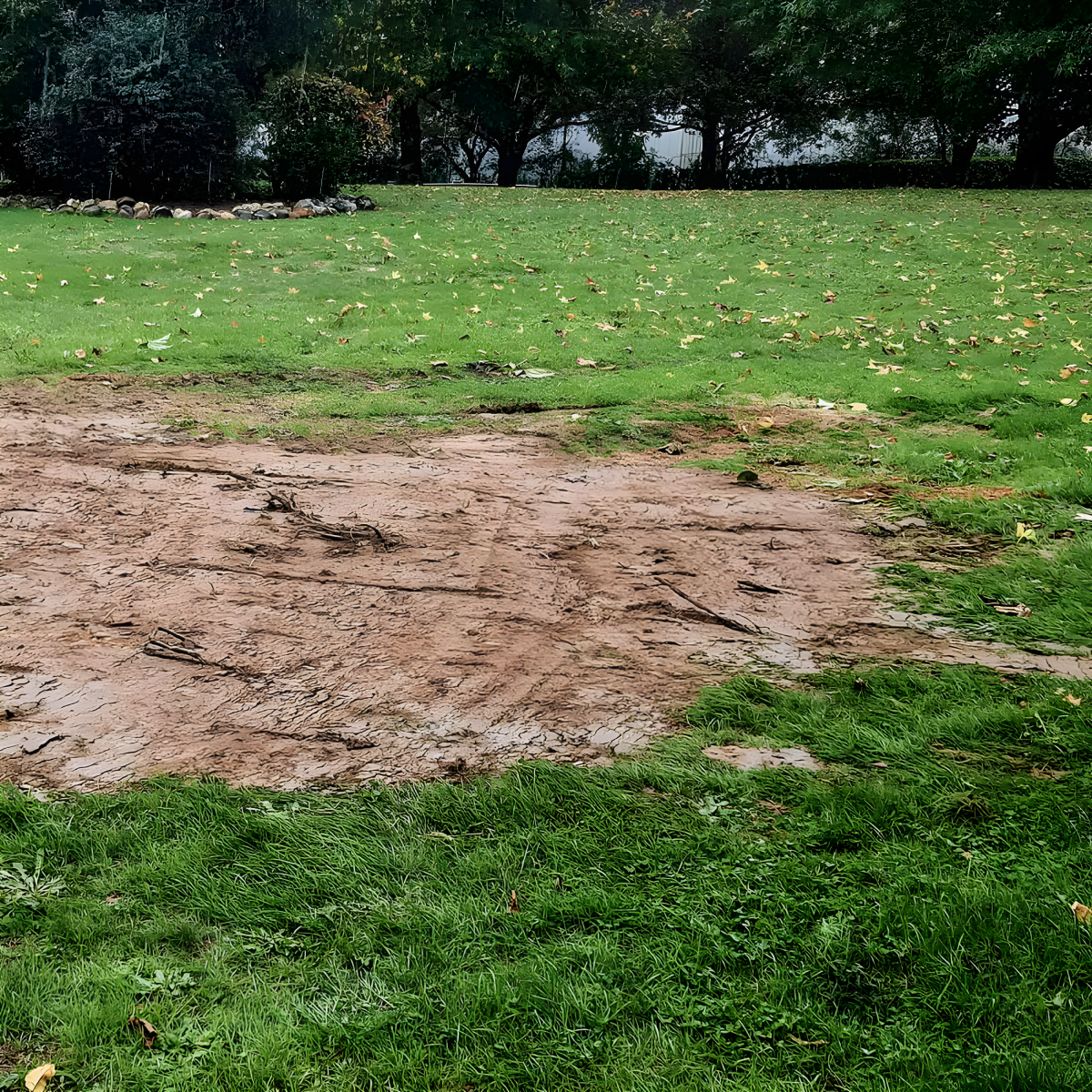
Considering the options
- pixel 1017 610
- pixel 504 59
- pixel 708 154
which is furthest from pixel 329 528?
pixel 708 154

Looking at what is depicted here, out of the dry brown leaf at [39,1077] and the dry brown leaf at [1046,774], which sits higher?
the dry brown leaf at [1046,774]

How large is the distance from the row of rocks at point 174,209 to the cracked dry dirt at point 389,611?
40.9 ft

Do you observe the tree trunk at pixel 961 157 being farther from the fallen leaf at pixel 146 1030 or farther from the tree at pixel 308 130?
the fallen leaf at pixel 146 1030

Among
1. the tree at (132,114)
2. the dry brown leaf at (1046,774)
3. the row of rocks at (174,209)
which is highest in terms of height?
Answer: the tree at (132,114)

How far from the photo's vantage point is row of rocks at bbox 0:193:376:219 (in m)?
16.2

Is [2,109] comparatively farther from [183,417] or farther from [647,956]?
[647,956]

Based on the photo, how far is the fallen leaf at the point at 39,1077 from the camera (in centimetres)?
185

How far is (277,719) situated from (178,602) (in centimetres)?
100

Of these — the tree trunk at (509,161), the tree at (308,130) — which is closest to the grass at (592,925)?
the tree at (308,130)

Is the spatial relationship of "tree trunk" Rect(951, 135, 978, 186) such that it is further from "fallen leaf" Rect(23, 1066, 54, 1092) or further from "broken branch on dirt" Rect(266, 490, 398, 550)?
"fallen leaf" Rect(23, 1066, 54, 1092)

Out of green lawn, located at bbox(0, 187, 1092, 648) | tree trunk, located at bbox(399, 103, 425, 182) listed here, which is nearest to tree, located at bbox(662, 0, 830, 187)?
tree trunk, located at bbox(399, 103, 425, 182)

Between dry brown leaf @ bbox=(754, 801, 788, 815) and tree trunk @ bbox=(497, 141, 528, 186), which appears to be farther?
tree trunk @ bbox=(497, 141, 528, 186)

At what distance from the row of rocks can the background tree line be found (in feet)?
2.36

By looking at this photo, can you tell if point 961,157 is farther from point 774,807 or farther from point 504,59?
point 774,807
